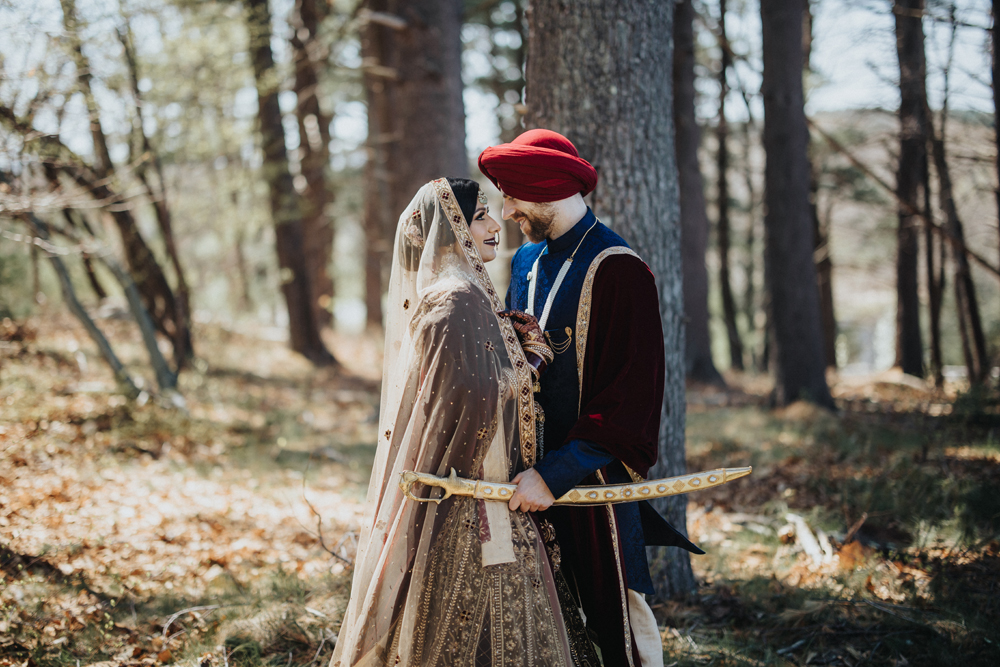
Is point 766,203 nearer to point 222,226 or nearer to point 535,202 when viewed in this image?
point 535,202

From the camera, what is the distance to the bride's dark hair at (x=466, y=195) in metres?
2.08

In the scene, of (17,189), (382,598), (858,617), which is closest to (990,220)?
(858,617)

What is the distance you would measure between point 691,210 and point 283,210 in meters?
7.45

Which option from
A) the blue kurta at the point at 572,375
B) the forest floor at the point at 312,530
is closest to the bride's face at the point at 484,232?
the blue kurta at the point at 572,375

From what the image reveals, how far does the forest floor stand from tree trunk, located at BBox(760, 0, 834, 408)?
66 cm

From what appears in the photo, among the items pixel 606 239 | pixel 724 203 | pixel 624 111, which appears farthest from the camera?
→ pixel 724 203

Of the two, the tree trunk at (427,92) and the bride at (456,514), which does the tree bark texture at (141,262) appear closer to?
the tree trunk at (427,92)

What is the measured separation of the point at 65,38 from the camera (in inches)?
195

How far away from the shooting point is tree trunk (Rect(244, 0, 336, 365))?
10.1 m

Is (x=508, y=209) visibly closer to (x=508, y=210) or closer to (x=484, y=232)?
(x=508, y=210)

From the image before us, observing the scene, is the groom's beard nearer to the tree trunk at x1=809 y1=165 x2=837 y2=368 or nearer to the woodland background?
the woodland background

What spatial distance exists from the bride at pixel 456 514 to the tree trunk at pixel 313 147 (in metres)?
8.97

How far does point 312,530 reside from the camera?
442 cm

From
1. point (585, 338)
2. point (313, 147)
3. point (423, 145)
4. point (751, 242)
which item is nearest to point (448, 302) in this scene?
point (585, 338)
